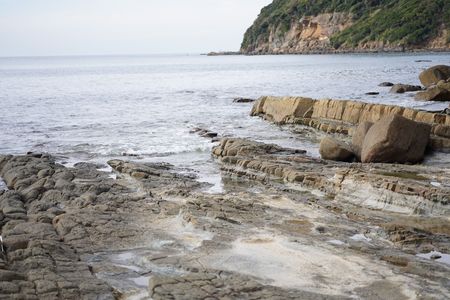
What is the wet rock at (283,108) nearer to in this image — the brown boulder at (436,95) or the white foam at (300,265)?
the brown boulder at (436,95)

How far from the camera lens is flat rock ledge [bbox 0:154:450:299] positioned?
7762 mm

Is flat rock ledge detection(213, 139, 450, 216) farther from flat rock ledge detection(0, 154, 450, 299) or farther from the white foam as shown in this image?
the white foam

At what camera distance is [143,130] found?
27.9 meters

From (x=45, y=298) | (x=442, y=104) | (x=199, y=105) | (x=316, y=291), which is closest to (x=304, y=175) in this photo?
(x=316, y=291)

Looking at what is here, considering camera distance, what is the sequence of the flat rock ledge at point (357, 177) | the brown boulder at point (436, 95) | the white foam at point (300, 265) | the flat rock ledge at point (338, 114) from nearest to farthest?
the white foam at point (300, 265), the flat rock ledge at point (357, 177), the flat rock ledge at point (338, 114), the brown boulder at point (436, 95)

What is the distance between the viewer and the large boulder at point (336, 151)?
17.3m

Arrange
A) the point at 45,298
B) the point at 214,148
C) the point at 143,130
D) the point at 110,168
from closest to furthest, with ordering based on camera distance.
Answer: the point at 45,298
the point at 110,168
the point at 214,148
the point at 143,130

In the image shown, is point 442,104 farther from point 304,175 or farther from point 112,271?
point 112,271

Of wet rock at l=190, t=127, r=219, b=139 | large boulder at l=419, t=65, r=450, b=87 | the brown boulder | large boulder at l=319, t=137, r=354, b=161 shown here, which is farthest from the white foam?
large boulder at l=419, t=65, r=450, b=87

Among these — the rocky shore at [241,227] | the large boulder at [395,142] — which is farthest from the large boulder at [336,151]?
the large boulder at [395,142]

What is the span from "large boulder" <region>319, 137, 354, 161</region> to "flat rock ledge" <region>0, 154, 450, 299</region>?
1311mm

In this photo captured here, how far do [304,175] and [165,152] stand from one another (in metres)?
7.97

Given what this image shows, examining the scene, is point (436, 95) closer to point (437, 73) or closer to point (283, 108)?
point (437, 73)

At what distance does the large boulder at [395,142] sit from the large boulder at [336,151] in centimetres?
52
